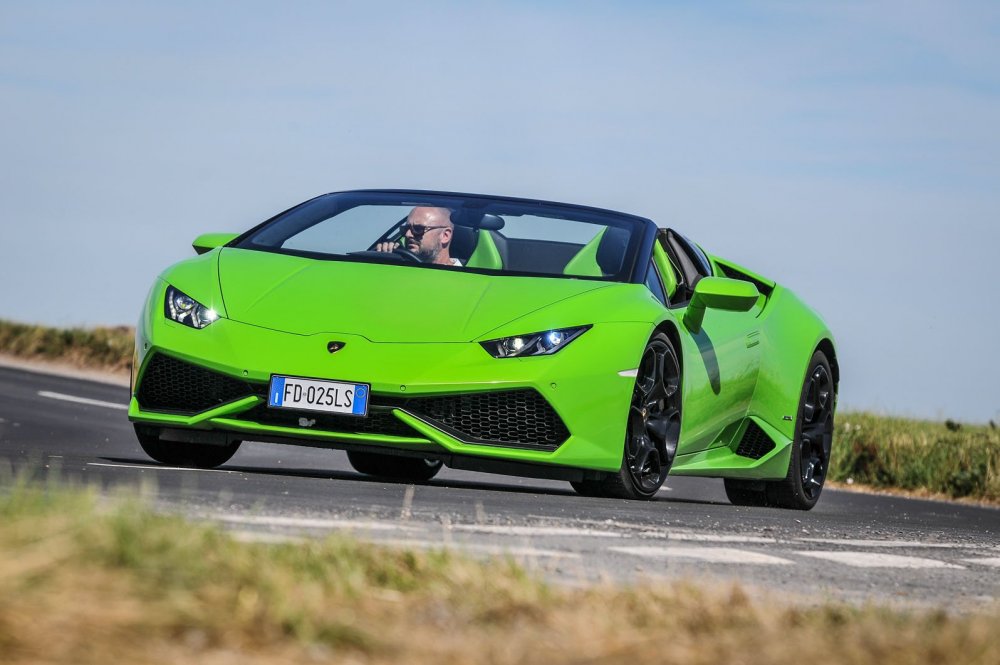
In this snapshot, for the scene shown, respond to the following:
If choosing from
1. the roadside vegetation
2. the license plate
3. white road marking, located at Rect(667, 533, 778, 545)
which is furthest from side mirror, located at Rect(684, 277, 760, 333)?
the roadside vegetation

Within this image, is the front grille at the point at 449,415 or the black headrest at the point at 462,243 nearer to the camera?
the front grille at the point at 449,415

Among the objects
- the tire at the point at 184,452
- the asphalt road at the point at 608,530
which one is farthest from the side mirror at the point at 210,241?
the asphalt road at the point at 608,530

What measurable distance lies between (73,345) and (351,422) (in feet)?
52.1

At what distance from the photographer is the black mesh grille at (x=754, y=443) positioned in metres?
9.44

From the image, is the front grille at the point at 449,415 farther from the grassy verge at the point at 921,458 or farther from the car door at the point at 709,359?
the grassy verge at the point at 921,458

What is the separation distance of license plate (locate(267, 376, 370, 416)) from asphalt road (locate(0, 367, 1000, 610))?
1.04 ft

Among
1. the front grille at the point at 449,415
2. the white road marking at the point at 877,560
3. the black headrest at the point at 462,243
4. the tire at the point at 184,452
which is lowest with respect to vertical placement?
the tire at the point at 184,452

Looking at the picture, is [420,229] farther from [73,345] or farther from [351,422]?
[73,345]

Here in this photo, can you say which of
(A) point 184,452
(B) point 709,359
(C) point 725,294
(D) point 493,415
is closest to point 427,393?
(D) point 493,415

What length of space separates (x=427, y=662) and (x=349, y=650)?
0.14 m

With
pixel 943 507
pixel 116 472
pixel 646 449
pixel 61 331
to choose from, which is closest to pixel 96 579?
pixel 116 472

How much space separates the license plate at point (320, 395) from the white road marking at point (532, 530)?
5.35 ft

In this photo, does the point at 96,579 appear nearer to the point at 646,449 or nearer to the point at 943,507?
the point at 646,449

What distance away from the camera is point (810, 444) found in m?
10.2
